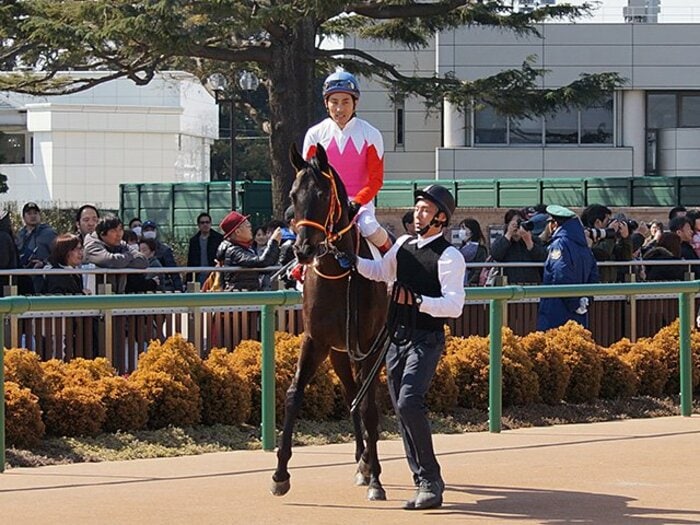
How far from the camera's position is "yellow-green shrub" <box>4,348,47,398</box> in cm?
1046

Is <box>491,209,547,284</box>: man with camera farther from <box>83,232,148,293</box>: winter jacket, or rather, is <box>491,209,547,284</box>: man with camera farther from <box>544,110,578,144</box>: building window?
<box>544,110,578,144</box>: building window

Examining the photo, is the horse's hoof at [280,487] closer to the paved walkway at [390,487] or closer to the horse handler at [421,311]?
the paved walkway at [390,487]

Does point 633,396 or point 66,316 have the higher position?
point 66,316

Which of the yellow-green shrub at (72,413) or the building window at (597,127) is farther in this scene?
the building window at (597,127)

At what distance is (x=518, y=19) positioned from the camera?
27484 mm

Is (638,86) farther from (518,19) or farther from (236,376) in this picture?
(236,376)

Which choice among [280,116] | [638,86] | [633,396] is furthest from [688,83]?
[633,396]

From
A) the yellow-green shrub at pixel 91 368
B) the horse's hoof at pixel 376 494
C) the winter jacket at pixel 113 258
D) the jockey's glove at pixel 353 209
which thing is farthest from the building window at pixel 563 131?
the horse's hoof at pixel 376 494

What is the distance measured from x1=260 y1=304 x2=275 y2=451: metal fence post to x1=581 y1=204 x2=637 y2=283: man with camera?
7439 millimetres

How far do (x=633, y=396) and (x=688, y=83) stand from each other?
114 ft

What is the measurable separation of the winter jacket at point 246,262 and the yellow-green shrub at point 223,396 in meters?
3.04

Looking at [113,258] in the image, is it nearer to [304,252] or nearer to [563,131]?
[304,252]

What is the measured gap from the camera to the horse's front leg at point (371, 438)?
862 centimetres

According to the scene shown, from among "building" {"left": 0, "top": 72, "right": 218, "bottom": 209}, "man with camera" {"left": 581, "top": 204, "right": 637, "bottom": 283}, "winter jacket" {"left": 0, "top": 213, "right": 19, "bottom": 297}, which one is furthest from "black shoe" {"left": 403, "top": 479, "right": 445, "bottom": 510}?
"building" {"left": 0, "top": 72, "right": 218, "bottom": 209}
